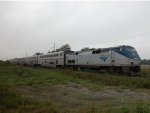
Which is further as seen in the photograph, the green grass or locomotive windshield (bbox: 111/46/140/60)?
locomotive windshield (bbox: 111/46/140/60)

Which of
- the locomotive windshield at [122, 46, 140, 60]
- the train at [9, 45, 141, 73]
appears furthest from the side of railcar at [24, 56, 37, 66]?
the locomotive windshield at [122, 46, 140, 60]

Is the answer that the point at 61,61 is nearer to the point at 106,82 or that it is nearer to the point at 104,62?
the point at 104,62

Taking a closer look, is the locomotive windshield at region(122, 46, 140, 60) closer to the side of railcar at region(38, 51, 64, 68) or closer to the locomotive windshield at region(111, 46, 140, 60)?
the locomotive windshield at region(111, 46, 140, 60)

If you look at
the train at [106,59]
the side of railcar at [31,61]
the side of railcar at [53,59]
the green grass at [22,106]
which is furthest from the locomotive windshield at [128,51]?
the side of railcar at [31,61]

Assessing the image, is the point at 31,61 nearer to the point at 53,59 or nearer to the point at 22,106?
the point at 53,59

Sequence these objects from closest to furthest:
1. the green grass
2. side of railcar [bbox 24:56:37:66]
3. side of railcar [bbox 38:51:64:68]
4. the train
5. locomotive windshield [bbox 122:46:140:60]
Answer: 1. the green grass
2. the train
3. locomotive windshield [bbox 122:46:140:60]
4. side of railcar [bbox 38:51:64:68]
5. side of railcar [bbox 24:56:37:66]

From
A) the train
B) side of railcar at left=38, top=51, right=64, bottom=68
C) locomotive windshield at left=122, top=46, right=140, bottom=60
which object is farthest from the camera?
side of railcar at left=38, top=51, right=64, bottom=68

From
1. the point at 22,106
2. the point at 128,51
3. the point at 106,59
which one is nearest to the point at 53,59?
the point at 106,59

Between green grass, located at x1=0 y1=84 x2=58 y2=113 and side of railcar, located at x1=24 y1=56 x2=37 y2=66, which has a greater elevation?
side of railcar, located at x1=24 y1=56 x2=37 y2=66

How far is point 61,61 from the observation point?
49.8 metres

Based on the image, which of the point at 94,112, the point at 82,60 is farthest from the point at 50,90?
the point at 82,60

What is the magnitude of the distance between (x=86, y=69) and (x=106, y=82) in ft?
52.3

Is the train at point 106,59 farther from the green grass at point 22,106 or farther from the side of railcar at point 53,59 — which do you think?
the green grass at point 22,106

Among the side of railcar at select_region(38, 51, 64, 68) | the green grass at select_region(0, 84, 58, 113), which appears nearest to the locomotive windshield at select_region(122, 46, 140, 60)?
the side of railcar at select_region(38, 51, 64, 68)
